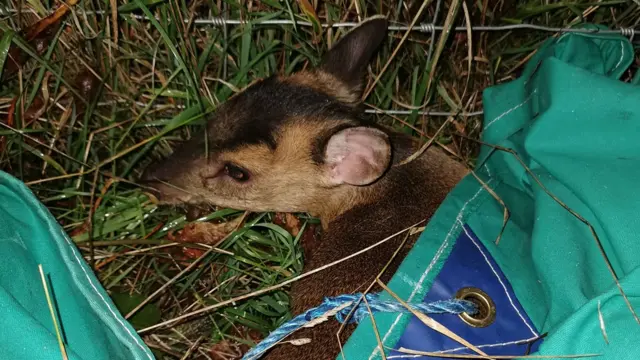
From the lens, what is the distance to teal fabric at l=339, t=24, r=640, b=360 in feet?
7.03

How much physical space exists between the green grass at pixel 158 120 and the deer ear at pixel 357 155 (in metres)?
0.51

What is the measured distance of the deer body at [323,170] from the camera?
2814mm

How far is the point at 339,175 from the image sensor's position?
303 centimetres

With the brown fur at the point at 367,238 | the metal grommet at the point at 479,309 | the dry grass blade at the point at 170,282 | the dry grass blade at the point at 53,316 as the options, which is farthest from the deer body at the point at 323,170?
the dry grass blade at the point at 53,316

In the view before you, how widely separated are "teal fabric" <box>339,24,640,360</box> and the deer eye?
960mm

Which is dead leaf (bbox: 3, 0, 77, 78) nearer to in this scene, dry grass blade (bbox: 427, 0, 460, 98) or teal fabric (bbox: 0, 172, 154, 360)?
teal fabric (bbox: 0, 172, 154, 360)

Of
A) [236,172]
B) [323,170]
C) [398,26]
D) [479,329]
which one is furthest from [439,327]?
[398,26]

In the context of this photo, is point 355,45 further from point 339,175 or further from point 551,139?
point 551,139

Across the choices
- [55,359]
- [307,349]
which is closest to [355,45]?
[307,349]

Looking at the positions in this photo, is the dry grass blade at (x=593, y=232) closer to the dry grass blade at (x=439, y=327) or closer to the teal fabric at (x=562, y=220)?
the teal fabric at (x=562, y=220)

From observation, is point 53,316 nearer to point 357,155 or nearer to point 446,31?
point 357,155

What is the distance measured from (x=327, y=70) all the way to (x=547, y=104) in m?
1.12

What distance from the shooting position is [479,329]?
93.9 inches

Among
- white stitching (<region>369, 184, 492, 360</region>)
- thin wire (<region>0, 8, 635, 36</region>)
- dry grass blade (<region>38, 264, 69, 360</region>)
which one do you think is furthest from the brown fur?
dry grass blade (<region>38, 264, 69, 360</region>)
